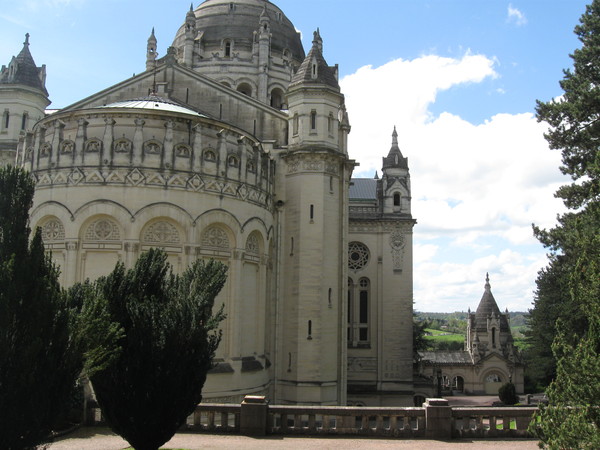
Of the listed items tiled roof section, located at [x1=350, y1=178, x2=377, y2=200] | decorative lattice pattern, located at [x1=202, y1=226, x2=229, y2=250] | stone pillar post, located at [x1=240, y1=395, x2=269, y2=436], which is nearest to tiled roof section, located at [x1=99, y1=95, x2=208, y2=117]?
decorative lattice pattern, located at [x1=202, y1=226, x2=229, y2=250]

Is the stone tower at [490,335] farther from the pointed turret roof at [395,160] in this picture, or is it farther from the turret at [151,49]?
the turret at [151,49]

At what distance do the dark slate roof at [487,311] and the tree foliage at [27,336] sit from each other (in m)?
64.3

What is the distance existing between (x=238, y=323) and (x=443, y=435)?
12509 mm

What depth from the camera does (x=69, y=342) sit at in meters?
12.8

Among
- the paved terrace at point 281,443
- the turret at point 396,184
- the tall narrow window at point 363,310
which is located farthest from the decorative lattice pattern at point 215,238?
the turret at point 396,184

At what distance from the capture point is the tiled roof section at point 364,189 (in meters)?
49.9

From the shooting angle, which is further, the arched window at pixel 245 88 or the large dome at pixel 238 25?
the large dome at pixel 238 25

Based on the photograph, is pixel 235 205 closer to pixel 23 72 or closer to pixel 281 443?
pixel 281 443

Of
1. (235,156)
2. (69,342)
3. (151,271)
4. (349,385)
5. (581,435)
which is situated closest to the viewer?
(581,435)

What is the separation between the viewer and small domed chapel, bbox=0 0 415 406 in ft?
88.4

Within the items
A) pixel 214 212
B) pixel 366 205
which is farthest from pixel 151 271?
pixel 366 205

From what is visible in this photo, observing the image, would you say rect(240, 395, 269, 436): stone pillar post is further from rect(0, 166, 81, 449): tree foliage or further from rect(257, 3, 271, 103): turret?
rect(257, 3, 271, 103): turret

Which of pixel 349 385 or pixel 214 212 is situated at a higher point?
pixel 214 212

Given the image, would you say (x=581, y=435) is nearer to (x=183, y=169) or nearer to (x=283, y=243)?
(x=183, y=169)
